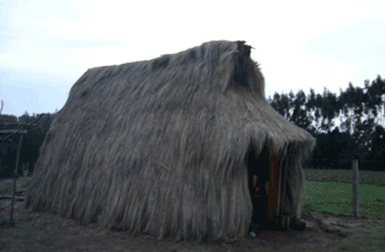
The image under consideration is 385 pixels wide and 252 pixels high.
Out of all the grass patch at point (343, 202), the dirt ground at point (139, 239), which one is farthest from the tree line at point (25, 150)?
Result: the grass patch at point (343, 202)

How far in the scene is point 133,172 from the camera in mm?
6723

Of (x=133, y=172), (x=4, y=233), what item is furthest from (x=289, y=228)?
(x=4, y=233)

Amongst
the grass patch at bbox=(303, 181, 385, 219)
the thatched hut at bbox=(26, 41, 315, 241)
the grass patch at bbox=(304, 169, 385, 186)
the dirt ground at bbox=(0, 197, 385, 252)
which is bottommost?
the dirt ground at bbox=(0, 197, 385, 252)

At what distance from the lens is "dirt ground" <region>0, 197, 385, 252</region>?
5.54 metres

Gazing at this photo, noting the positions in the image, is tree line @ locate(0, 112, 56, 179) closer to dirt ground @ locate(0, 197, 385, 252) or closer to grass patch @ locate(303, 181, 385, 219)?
dirt ground @ locate(0, 197, 385, 252)

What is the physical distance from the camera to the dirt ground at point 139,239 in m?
5.54

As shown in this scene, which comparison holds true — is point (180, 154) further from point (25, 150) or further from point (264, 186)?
point (25, 150)

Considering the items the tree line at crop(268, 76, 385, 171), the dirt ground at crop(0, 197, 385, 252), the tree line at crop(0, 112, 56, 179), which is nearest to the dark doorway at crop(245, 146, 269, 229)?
the dirt ground at crop(0, 197, 385, 252)

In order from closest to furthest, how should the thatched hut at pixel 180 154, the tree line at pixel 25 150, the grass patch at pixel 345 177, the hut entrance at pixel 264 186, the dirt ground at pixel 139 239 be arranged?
the dirt ground at pixel 139 239 < the thatched hut at pixel 180 154 < the hut entrance at pixel 264 186 < the tree line at pixel 25 150 < the grass patch at pixel 345 177

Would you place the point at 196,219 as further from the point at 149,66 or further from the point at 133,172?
the point at 149,66

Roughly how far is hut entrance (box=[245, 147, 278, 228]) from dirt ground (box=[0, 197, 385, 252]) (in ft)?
2.12

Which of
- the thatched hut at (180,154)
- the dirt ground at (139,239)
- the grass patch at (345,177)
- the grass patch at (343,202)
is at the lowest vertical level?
the dirt ground at (139,239)

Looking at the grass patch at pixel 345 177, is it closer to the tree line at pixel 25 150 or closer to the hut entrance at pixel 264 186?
the hut entrance at pixel 264 186

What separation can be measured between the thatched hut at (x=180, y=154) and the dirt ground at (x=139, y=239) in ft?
0.80
